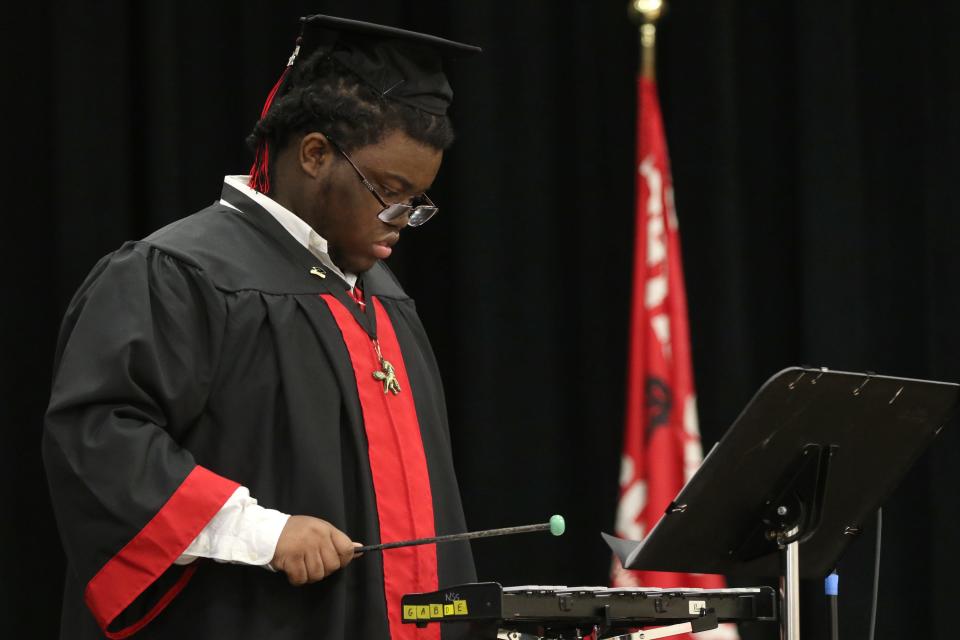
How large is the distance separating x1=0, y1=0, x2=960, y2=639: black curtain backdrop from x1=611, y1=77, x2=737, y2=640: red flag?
70 millimetres

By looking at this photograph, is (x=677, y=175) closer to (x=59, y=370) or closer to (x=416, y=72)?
(x=416, y=72)

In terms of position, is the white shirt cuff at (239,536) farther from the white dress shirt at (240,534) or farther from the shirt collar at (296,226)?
the shirt collar at (296,226)

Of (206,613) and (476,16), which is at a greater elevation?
(476,16)

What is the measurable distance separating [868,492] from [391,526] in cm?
76

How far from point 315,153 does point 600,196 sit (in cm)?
166

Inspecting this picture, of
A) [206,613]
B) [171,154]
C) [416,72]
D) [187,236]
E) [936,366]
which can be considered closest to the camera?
[206,613]

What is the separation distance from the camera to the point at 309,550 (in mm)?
1813

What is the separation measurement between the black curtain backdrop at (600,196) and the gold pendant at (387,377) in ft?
4.44

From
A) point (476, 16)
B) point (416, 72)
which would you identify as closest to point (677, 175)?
point (476, 16)

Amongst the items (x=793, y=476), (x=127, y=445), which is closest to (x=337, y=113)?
(x=127, y=445)

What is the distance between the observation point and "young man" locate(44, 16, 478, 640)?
1.82 m

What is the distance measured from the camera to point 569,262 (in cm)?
371

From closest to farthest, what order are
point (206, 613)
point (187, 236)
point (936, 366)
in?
point (206, 613) → point (187, 236) → point (936, 366)

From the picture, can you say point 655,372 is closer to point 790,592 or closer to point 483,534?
point 790,592
